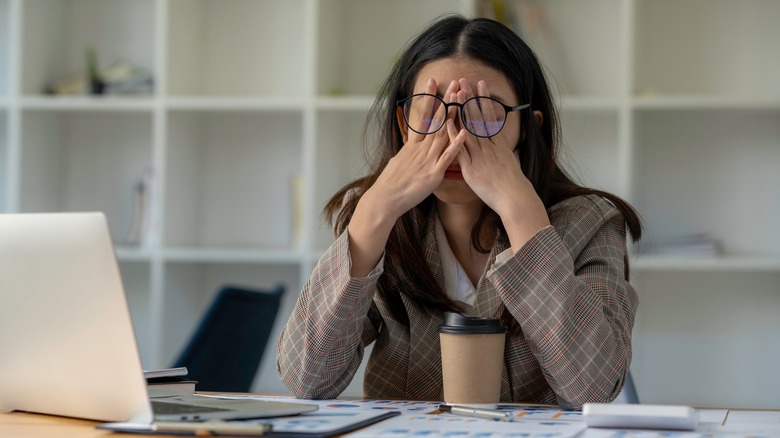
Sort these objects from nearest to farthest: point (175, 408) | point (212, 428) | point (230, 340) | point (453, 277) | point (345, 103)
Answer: point (212, 428) < point (175, 408) < point (453, 277) < point (230, 340) < point (345, 103)

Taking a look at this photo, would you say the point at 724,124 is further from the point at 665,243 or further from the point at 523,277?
the point at 523,277

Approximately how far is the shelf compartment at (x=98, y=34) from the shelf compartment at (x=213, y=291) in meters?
0.72

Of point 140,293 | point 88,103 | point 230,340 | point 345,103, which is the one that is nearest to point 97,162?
point 88,103

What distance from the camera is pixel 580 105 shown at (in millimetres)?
2918

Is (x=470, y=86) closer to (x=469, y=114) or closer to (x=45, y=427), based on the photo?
(x=469, y=114)

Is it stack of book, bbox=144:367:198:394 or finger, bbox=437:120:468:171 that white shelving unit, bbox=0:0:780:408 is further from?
stack of book, bbox=144:367:198:394

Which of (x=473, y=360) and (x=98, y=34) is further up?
(x=98, y=34)

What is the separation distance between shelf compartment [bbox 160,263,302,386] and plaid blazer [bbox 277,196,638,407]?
1.75m

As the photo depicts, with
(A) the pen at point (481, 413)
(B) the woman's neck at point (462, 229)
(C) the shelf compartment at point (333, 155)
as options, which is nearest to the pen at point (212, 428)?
(A) the pen at point (481, 413)

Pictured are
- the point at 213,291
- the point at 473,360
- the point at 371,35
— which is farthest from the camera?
the point at 213,291

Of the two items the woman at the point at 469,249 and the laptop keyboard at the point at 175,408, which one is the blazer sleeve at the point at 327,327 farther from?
the laptop keyboard at the point at 175,408

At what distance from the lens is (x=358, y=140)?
329 cm

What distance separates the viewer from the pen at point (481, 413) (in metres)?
1.06

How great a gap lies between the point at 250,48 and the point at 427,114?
6.67 feet
